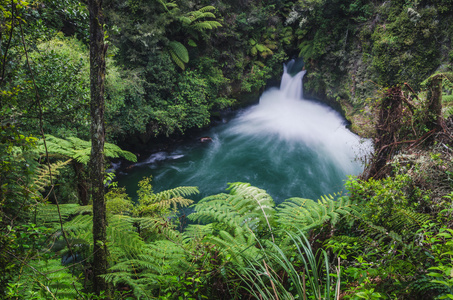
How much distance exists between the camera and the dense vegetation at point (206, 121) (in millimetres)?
1596

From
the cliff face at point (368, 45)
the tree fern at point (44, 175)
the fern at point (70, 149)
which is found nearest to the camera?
the tree fern at point (44, 175)

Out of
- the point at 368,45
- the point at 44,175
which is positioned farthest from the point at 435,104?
the point at 368,45

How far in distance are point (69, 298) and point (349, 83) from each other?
1369 centimetres

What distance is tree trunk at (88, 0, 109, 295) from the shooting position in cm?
163

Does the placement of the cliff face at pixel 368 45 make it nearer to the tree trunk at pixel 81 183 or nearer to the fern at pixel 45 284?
the tree trunk at pixel 81 183

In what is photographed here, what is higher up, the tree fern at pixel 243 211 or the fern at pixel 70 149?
the tree fern at pixel 243 211

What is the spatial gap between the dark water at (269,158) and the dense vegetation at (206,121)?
1144 millimetres

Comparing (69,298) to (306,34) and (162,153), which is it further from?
(306,34)

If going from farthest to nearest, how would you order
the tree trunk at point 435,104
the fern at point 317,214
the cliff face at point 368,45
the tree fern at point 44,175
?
the cliff face at point 368,45 → the tree trunk at point 435,104 → the tree fern at point 44,175 → the fern at point 317,214

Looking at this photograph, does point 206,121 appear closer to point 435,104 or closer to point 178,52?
point 178,52

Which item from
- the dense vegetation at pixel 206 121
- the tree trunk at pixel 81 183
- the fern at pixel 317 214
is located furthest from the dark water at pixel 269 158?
the fern at pixel 317 214

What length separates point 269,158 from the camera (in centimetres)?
1040

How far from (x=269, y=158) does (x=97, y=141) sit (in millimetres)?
9144

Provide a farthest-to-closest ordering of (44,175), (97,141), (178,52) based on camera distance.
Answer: (178,52) < (44,175) < (97,141)
